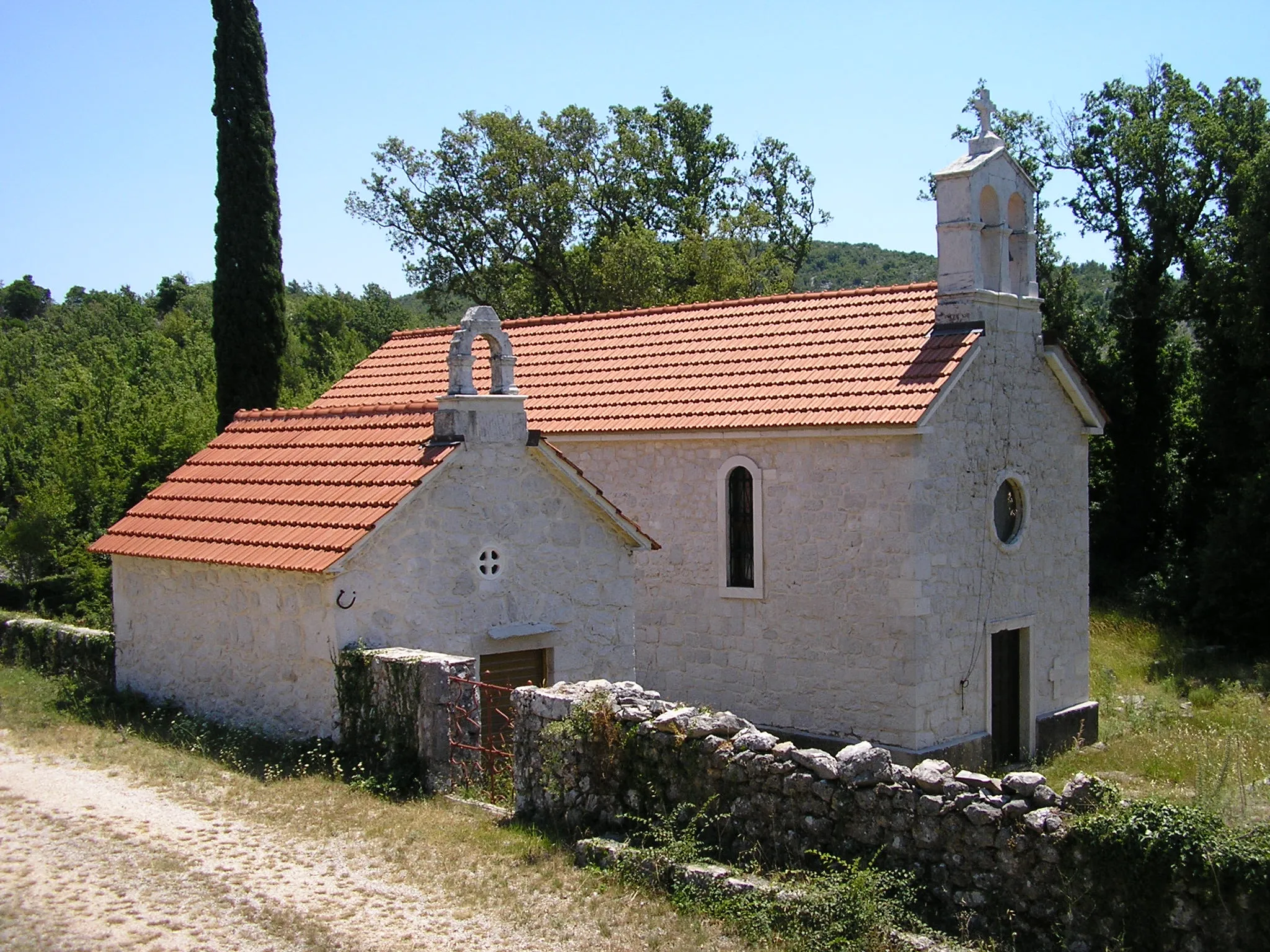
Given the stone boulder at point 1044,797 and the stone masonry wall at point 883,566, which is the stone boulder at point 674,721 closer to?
the stone boulder at point 1044,797

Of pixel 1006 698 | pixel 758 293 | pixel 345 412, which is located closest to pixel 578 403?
pixel 345 412

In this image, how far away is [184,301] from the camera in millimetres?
68250

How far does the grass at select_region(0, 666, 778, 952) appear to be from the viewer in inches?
319

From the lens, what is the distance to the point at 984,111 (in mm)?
16562

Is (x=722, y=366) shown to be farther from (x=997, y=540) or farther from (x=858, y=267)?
(x=858, y=267)

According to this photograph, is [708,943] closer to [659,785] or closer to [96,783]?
[659,785]

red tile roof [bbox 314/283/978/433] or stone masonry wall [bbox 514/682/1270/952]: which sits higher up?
red tile roof [bbox 314/283/978/433]

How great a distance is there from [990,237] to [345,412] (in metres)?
8.97

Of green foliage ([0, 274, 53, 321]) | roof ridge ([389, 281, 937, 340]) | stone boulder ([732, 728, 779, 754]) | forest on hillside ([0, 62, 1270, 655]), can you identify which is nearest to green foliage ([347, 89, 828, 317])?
forest on hillside ([0, 62, 1270, 655])

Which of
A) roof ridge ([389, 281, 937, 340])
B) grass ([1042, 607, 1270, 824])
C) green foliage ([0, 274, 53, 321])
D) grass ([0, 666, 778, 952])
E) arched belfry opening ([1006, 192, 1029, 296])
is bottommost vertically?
grass ([1042, 607, 1270, 824])

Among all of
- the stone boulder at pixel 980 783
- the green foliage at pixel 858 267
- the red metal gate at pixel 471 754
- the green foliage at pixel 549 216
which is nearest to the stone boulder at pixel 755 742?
the stone boulder at pixel 980 783

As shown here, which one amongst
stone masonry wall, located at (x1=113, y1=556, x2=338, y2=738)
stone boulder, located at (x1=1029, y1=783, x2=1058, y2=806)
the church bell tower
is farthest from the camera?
the church bell tower

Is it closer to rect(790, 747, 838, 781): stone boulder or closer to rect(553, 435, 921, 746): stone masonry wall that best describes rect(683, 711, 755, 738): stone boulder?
rect(790, 747, 838, 781): stone boulder

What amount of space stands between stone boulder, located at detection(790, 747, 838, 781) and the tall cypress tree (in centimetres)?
1550
